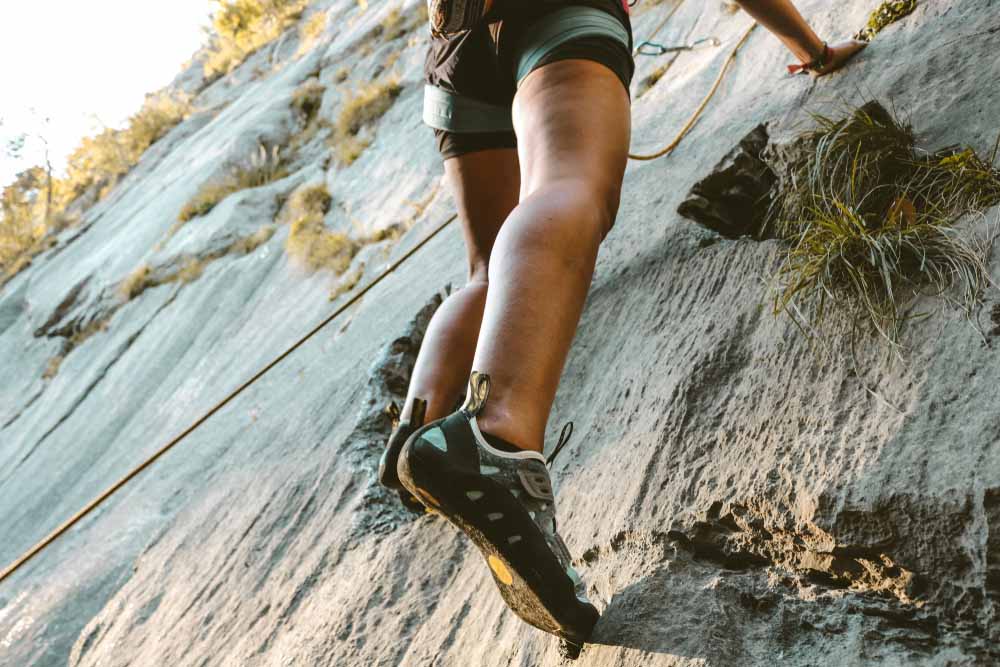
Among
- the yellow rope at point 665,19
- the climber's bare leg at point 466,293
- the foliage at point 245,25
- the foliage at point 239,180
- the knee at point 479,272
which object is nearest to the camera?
the climber's bare leg at point 466,293

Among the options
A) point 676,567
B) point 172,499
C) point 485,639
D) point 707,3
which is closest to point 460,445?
point 676,567

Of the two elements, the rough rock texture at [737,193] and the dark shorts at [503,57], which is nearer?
the dark shorts at [503,57]

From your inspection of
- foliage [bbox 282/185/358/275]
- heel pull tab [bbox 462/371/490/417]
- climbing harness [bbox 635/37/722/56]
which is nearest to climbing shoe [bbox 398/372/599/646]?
heel pull tab [bbox 462/371/490/417]

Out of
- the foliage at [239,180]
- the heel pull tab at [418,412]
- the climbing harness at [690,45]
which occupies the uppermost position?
the heel pull tab at [418,412]

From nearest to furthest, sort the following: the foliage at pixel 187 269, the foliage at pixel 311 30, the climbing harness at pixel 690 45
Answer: the climbing harness at pixel 690 45, the foliage at pixel 187 269, the foliage at pixel 311 30

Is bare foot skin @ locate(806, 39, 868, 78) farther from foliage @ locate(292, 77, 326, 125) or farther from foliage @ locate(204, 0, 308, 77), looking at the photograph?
foliage @ locate(204, 0, 308, 77)

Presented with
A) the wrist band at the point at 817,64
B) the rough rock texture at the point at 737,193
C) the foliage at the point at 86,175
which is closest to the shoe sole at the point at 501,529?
the rough rock texture at the point at 737,193

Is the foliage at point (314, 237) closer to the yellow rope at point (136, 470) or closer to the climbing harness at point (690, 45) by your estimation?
the yellow rope at point (136, 470)

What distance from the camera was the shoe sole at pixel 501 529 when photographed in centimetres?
97

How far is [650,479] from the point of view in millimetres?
1455

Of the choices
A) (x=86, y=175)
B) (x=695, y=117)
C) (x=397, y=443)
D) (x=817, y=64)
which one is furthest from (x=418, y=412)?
(x=86, y=175)

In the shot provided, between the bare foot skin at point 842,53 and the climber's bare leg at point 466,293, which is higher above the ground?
the climber's bare leg at point 466,293

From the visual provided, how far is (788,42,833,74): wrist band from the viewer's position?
201cm

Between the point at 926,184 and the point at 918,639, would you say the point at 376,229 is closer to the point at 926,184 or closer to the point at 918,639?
the point at 926,184
